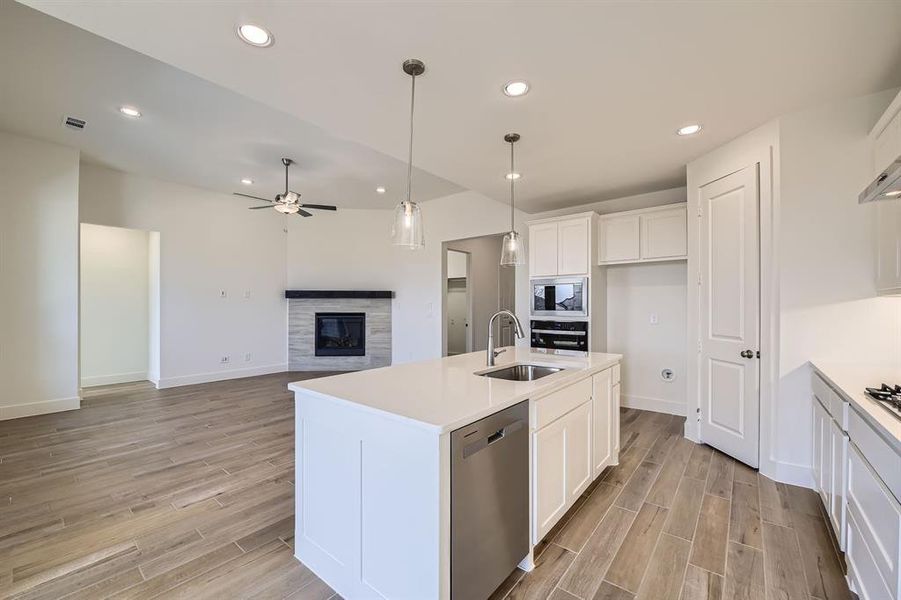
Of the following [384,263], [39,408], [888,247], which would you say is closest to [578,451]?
[888,247]

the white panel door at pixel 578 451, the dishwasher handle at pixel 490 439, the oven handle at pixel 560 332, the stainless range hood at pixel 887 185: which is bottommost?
the white panel door at pixel 578 451

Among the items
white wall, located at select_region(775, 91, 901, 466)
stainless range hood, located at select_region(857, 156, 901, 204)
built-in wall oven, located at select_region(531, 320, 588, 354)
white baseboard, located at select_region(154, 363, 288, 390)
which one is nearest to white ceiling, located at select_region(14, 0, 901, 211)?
white wall, located at select_region(775, 91, 901, 466)

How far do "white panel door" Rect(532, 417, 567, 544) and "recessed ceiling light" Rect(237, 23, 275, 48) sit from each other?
2281 mm

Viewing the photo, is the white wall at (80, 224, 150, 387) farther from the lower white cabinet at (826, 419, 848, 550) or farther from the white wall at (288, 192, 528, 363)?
the lower white cabinet at (826, 419, 848, 550)

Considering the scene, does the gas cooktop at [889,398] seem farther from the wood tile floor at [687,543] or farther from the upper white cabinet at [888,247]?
the wood tile floor at [687,543]

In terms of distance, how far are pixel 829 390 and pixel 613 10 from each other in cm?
Result: 228

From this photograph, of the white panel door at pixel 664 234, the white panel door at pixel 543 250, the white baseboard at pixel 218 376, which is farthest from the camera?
the white baseboard at pixel 218 376

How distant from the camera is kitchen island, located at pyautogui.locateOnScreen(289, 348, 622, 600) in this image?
1.30 meters

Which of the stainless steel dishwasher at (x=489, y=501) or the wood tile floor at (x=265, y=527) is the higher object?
the stainless steel dishwasher at (x=489, y=501)

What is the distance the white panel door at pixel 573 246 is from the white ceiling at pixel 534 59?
4.31ft

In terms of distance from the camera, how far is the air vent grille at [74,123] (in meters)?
3.42

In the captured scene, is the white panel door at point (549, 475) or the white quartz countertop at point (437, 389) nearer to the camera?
the white quartz countertop at point (437, 389)

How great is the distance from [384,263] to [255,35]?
17.1 ft

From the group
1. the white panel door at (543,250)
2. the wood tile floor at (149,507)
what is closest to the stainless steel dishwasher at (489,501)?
the wood tile floor at (149,507)
